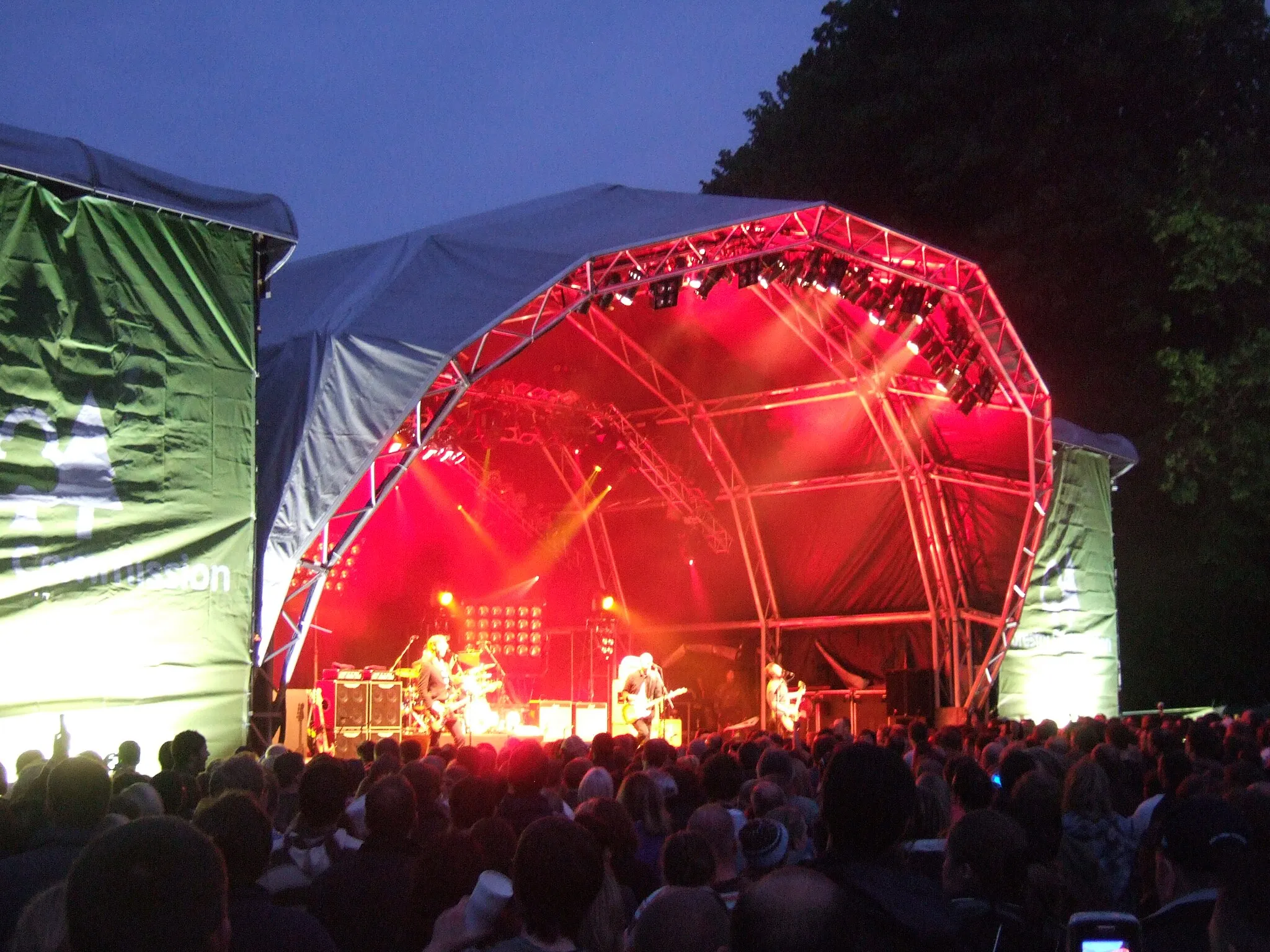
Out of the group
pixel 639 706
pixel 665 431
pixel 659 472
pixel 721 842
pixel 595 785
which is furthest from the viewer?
pixel 659 472

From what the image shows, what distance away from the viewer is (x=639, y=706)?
20672 mm

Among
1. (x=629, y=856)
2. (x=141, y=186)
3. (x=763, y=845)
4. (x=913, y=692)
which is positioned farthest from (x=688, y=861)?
(x=913, y=692)

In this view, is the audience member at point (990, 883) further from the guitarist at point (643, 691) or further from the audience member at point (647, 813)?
the guitarist at point (643, 691)

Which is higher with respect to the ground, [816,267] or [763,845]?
[816,267]

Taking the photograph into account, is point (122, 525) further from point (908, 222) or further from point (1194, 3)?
point (1194, 3)

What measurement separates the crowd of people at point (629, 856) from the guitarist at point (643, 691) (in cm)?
1358

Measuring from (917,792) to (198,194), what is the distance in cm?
779

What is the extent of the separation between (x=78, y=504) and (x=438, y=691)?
388 inches

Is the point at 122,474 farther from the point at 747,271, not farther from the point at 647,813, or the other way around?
the point at 747,271

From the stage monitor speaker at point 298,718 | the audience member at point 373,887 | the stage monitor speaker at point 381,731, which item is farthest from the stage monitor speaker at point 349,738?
the audience member at point 373,887

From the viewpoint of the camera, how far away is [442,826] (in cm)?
498

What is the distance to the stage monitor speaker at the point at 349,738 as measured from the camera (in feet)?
58.0

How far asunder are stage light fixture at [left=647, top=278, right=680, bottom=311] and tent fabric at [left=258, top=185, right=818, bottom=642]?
0.78m

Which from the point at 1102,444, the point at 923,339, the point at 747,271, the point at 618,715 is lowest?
the point at 618,715
